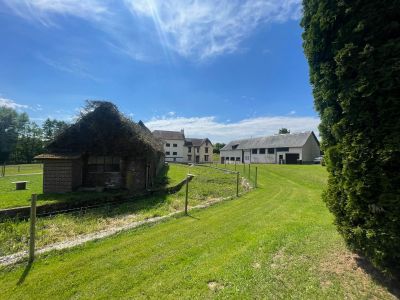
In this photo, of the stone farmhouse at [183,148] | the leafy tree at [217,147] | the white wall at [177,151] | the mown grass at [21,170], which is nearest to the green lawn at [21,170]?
the mown grass at [21,170]

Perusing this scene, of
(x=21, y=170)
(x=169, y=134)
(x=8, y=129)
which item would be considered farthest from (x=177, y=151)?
(x=8, y=129)

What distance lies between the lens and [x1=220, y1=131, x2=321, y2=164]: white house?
Answer: 43062 mm

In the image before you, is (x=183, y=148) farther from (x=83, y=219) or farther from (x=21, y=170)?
(x=83, y=219)

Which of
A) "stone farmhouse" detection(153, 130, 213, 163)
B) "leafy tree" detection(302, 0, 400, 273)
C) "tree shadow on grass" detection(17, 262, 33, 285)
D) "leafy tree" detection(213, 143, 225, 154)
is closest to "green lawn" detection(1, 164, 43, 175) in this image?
"tree shadow on grass" detection(17, 262, 33, 285)

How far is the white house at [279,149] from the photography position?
43.1 meters

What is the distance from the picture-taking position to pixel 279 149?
154 feet

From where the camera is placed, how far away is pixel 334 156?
4.16 meters

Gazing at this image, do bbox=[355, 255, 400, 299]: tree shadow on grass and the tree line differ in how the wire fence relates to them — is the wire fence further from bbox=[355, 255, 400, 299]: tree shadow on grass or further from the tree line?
the tree line

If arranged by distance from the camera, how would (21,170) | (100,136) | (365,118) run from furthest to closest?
(21,170)
(100,136)
(365,118)

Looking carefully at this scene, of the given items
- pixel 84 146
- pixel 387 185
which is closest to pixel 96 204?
pixel 84 146

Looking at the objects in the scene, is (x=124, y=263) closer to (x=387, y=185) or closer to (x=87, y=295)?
(x=87, y=295)

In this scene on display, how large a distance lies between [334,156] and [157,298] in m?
3.79

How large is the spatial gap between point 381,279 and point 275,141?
154 ft

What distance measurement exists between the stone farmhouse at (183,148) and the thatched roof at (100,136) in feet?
178
